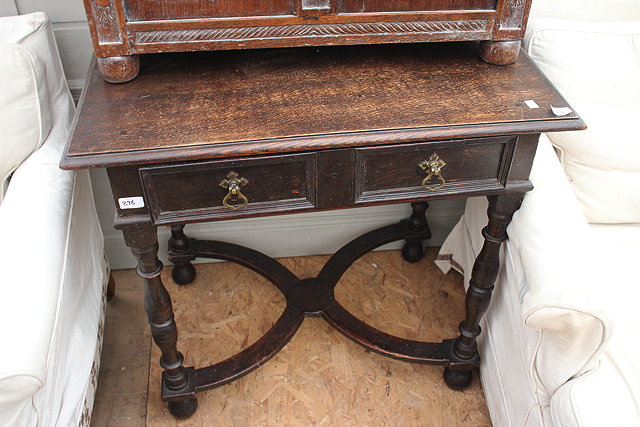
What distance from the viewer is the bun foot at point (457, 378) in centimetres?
157

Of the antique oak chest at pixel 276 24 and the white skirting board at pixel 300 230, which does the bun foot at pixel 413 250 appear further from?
the antique oak chest at pixel 276 24

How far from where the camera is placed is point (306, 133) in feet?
3.26

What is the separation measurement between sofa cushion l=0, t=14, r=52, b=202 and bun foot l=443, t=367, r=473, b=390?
1.18m

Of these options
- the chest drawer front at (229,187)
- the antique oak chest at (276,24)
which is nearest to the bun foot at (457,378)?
the chest drawer front at (229,187)

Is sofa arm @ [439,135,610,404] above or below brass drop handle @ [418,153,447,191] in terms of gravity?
below

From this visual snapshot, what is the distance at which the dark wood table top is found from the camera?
98cm

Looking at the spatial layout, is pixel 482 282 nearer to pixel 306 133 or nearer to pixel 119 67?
pixel 306 133

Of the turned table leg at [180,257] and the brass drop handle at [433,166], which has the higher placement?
the brass drop handle at [433,166]

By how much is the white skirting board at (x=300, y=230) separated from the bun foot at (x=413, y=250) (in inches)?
1.9

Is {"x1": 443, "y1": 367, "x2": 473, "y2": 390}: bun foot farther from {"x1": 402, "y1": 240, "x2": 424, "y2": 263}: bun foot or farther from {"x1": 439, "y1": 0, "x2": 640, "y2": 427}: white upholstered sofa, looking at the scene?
{"x1": 402, "y1": 240, "x2": 424, "y2": 263}: bun foot

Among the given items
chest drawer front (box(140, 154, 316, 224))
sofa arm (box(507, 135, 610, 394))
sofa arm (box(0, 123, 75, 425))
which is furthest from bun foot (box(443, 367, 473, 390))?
sofa arm (box(0, 123, 75, 425))

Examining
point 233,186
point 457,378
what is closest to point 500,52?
point 233,186

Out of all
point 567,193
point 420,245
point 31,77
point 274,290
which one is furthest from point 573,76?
point 31,77

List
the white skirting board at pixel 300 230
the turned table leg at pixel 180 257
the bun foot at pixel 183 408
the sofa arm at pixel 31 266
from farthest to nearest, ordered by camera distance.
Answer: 1. the white skirting board at pixel 300 230
2. the turned table leg at pixel 180 257
3. the bun foot at pixel 183 408
4. the sofa arm at pixel 31 266
